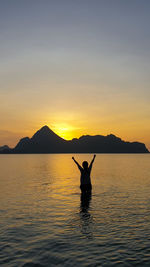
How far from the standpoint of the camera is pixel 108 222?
15.3 m

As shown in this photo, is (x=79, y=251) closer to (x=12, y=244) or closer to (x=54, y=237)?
(x=54, y=237)

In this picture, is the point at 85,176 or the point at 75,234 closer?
the point at 75,234

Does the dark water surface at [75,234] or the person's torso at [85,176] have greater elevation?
the person's torso at [85,176]

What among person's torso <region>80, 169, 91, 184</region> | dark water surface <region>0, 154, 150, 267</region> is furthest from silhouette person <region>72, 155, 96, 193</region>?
dark water surface <region>0, 154, 150, 267</region>

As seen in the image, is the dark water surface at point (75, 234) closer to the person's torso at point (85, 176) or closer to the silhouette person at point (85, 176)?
the silhouette person at point (85, 176)

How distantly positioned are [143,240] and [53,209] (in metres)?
9.07

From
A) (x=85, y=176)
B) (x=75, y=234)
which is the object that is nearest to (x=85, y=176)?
(x=85, y=176)

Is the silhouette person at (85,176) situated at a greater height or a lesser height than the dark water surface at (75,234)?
greater

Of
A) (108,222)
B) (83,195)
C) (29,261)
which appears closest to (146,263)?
(29,261)

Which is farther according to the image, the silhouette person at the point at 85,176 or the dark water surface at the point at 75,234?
the silhouette person at the point at 85,176

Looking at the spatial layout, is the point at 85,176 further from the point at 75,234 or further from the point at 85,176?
the point at 75,234

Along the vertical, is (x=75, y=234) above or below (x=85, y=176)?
below

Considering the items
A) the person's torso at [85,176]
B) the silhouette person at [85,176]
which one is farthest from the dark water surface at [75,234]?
the person's torso at [85,176]

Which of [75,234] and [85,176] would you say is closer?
[75,234]
